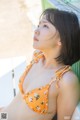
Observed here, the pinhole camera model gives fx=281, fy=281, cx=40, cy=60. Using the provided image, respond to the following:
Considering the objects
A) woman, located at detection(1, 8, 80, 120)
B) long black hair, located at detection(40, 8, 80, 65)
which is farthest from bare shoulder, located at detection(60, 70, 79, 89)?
long black hair, located at detection(40, 8, 80, 65)

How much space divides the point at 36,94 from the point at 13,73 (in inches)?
40.4

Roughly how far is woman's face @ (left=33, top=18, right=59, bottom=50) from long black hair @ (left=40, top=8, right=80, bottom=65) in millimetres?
26

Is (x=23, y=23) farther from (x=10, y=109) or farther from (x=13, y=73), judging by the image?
(x=10, y=109)

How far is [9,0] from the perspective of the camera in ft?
23.6

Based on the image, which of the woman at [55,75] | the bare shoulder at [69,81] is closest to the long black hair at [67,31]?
the woman at [55,75]

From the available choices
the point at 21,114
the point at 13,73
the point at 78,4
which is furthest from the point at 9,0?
the point at 21,114

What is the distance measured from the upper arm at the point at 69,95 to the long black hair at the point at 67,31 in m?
0.14

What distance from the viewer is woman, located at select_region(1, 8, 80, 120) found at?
4.52 feet

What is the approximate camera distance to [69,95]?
4.45 ft

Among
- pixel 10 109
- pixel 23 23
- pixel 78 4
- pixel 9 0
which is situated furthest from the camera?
pixel 9 0

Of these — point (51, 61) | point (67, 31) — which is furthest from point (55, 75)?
point (67, 31)

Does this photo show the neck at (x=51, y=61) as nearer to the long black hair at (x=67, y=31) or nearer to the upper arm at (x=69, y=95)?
the long black hair at (x=67, y=31)

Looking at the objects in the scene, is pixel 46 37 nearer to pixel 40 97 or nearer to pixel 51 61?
pixel 51 61

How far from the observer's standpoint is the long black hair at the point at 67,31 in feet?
4.58
